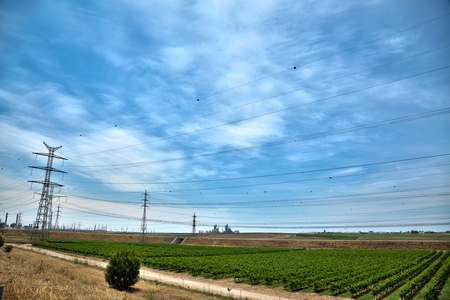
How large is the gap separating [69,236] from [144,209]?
69012mm

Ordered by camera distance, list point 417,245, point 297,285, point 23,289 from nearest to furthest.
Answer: point 23,289, point 297,285, point 417,245

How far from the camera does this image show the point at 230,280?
34.8m

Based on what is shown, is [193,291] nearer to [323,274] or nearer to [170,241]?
[323,274]

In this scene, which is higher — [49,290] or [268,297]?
[49,290]

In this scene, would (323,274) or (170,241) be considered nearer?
(323,274)

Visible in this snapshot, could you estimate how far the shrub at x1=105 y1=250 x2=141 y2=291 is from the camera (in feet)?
79.6

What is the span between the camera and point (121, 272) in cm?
2427

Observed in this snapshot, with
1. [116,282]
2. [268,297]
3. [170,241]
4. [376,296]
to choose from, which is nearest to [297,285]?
[268,297]

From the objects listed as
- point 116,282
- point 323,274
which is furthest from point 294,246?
point 116,282

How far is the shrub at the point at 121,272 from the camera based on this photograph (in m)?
24.2

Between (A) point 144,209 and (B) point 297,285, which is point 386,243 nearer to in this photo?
(B) point 297,285

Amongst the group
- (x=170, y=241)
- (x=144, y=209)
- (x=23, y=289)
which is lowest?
(x=170, y=241)

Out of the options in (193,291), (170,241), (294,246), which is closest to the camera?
(193,291)

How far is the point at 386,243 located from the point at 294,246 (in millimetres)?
33342
